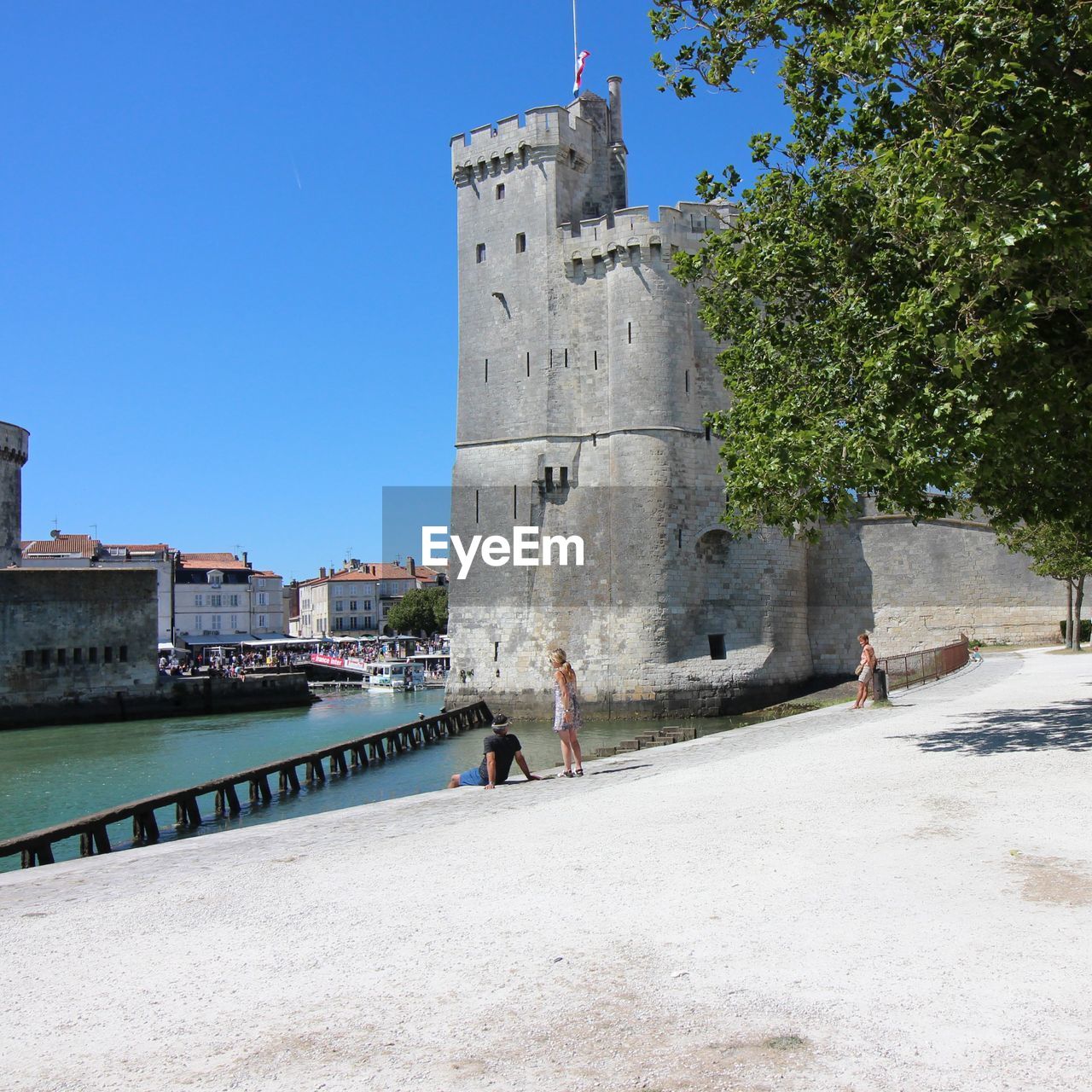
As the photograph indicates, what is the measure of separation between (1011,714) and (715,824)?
24.4ft

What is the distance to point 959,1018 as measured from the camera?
346 centimetres

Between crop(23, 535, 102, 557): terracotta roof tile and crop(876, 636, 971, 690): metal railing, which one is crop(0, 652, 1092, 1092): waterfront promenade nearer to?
crop(876, 636, 971, 690): metal railing

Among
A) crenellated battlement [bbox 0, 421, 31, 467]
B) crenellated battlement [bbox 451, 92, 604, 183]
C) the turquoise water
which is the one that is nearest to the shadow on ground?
the turquoise water

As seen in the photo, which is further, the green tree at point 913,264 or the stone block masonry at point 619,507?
the stone block masonry at point 619,507

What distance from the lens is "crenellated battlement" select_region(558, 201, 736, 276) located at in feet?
93.6

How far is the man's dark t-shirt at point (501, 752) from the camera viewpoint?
10305 mm

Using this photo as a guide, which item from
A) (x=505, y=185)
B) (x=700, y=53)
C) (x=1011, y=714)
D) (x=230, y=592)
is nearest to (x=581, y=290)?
(x=505, y=185)

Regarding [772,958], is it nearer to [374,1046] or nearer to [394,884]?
[374,1046]

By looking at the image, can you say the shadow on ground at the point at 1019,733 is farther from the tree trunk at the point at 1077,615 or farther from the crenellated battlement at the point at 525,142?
the crenellated battlement at the point at 525,142

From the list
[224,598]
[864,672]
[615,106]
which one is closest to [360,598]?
[224,598]

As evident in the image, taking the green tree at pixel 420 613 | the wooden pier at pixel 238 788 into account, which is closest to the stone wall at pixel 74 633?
the wooden pier at pixel 238 788

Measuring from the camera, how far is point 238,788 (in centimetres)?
1847

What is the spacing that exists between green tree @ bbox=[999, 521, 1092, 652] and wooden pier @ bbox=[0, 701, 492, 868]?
15.0 m

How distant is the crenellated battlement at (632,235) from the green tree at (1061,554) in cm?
1154
